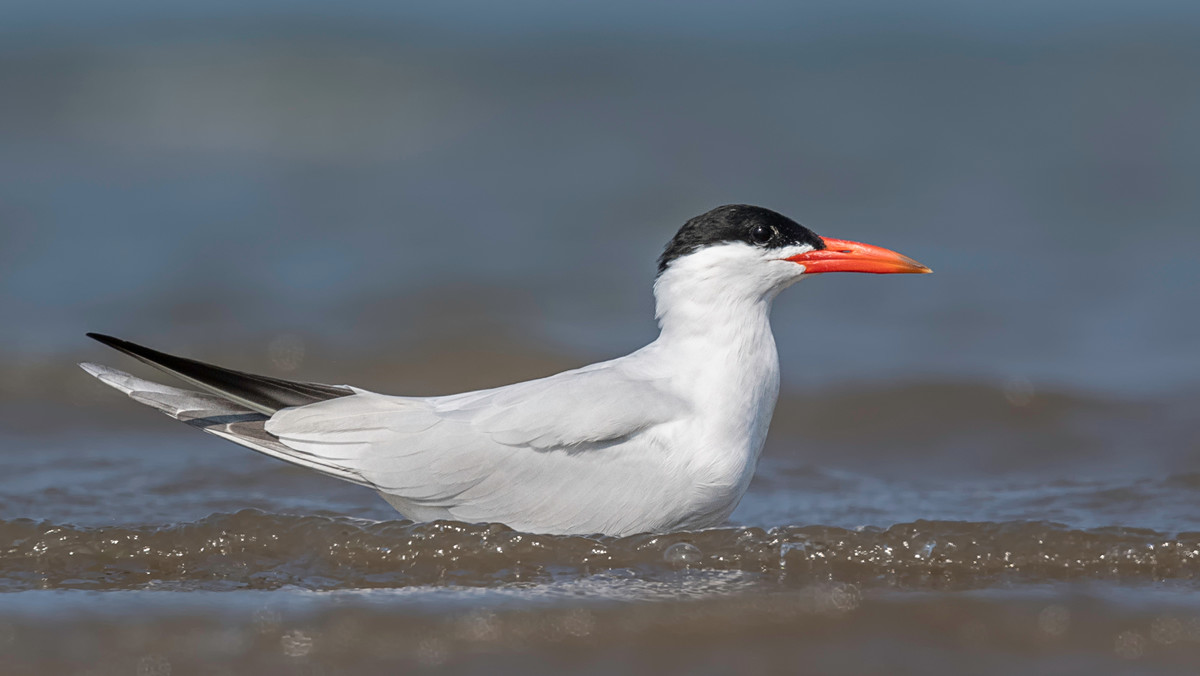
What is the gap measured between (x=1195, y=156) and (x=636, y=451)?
9.13 m

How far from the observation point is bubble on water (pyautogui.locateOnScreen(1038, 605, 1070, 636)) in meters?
4.21

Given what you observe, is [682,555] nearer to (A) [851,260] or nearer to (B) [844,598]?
(B) [844,598]

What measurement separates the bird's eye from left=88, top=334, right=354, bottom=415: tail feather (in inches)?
65.8

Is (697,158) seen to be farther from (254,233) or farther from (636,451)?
(636,451)

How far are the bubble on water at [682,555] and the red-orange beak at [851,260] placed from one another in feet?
3.87

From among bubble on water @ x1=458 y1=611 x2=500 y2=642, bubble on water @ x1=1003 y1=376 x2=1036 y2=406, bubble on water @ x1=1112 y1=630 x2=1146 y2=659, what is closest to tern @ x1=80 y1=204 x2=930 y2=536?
bubble on water @ x1=458 y1=611 x2=500 y2=642

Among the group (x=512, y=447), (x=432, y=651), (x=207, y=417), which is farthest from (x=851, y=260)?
(x=207, y=417)

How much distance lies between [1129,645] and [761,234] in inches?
77.7

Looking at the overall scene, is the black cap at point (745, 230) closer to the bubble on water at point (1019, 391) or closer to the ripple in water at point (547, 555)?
the ripple in water at point (547, 555)

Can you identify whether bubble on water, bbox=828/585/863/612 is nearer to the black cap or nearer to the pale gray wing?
the pale gray wing

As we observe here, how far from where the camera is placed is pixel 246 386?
4.93 m

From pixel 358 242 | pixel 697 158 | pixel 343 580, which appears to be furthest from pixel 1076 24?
pixel 343 580

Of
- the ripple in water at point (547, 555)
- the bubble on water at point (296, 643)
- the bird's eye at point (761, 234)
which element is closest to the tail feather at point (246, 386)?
the ripple in water at point (547, 555)

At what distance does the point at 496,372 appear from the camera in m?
8.30
